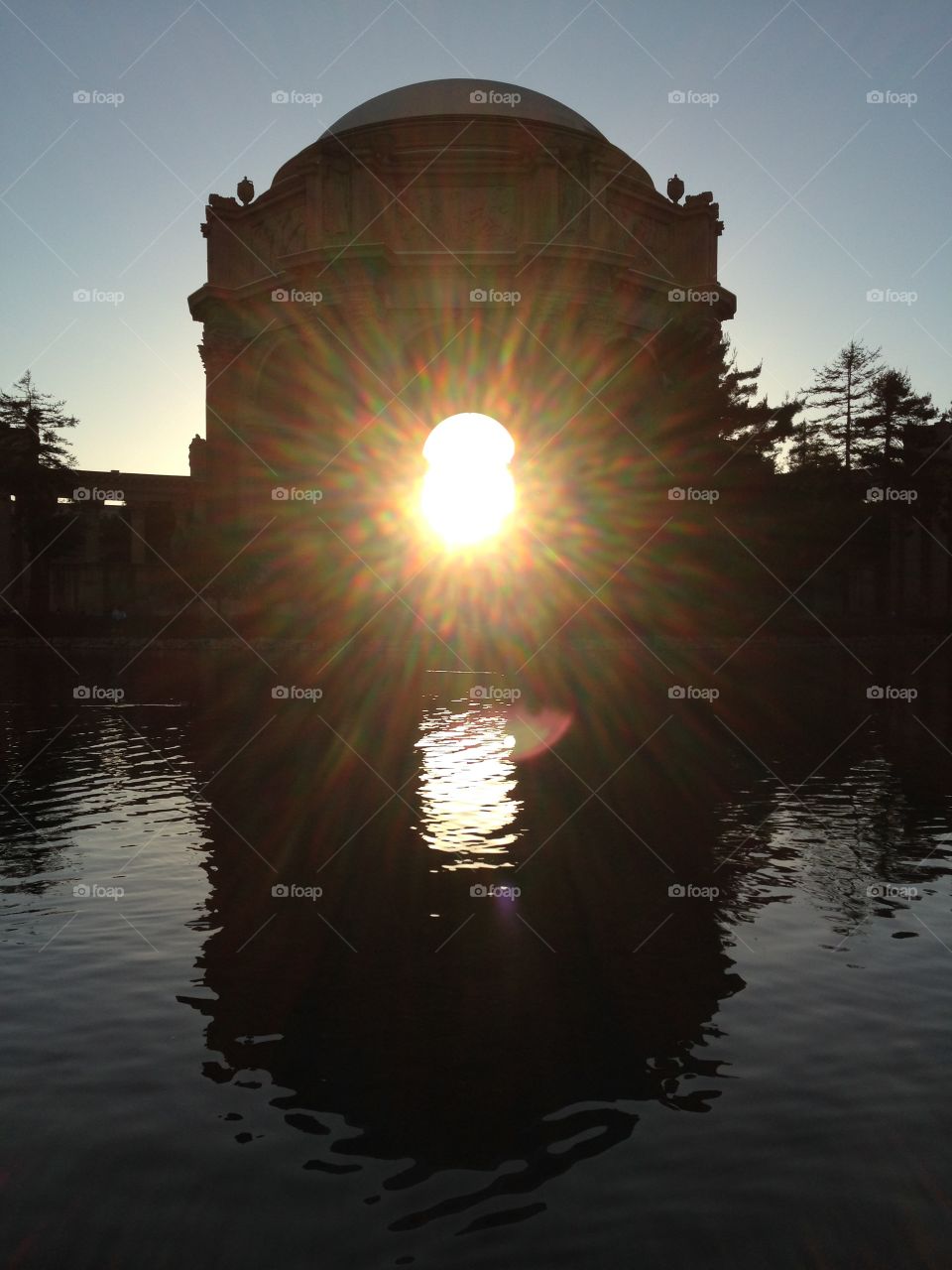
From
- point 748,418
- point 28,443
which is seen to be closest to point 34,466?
point 28,443

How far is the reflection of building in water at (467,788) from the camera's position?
11074mm

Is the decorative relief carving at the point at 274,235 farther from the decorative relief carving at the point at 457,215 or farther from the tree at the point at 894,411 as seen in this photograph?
the tree at the point at 894,411

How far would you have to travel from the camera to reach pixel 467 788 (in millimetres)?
14109

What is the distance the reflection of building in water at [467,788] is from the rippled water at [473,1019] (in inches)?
3.5

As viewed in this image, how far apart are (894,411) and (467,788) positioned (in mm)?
52276

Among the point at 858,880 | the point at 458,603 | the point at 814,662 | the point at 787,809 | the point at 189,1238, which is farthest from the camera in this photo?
the point at 458,603

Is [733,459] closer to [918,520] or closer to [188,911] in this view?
[918,520]

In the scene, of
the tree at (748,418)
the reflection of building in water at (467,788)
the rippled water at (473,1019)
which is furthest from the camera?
the tree at (748,418)

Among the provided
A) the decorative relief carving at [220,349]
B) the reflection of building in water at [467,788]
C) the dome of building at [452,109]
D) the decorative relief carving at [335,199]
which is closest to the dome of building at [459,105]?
the dome of building at [452,109]

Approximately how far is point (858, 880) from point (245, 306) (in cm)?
5439

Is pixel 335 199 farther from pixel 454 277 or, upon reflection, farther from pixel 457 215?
pixel 454 277

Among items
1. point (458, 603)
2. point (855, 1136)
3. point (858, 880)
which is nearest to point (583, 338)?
point (458, 603)

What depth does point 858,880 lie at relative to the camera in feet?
31.8

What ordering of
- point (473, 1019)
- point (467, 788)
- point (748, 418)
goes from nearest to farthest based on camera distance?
point (473, 1019) → point (467, 788) → point (748, 418)
